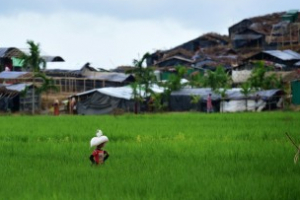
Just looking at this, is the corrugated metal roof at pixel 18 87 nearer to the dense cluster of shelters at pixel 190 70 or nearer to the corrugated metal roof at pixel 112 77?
the dense cluster of shelters at pixel 190 70

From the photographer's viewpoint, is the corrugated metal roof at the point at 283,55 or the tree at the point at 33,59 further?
the corrugated metal roof at the point at 283,55

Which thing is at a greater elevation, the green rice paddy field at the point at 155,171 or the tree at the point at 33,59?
the tree at the point at 33,59

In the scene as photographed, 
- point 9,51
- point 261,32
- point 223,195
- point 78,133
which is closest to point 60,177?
point 223,195

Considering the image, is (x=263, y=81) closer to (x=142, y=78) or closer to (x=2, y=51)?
(x=142, y=78)

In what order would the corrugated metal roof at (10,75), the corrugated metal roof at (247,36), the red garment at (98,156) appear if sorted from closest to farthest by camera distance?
1. the red garment at (98,156)
2. the corrugated metal roof at (10,75)
3. the corrugated metal roof at (247,36)

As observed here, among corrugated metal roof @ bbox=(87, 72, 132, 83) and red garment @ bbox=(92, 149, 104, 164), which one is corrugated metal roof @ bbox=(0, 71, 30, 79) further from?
red garment @ bbox=(92, 149, 104, 164)

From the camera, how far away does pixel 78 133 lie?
1436cm

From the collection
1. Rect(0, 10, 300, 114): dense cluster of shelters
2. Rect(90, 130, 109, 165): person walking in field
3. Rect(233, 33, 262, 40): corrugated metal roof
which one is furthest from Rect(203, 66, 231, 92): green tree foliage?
Rect(90, 130, 109, 165): person walking in field

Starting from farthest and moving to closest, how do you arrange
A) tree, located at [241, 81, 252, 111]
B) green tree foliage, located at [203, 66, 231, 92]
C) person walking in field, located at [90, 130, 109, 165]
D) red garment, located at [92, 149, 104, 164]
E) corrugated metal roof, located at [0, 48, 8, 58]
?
green tree foliage, located at [203, 66, 231, 92] < tree, located at [241, 81, 252, 111] < corrugated metal roof, located at [0, 48, 8, 58] < red garment, located at [92, 149, 104, 164] < person walking in field, located at [90, 130, 109, 165]

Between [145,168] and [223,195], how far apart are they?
2161 millimetres

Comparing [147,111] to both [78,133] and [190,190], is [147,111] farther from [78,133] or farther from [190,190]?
[190,190]

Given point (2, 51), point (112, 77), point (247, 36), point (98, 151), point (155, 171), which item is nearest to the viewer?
point (155, 171)

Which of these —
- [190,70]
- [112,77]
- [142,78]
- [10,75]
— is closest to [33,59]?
[10,75]

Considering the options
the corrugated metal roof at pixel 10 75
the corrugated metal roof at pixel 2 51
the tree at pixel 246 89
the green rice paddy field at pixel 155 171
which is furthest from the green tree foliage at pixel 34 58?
the green rice paddy field at pixel 155 171
